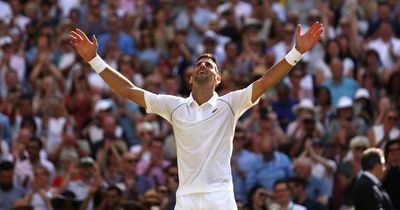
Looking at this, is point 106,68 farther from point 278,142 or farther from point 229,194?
point 278,142

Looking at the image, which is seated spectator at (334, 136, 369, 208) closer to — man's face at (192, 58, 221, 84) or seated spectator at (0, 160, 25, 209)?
seated spectator at (0, 160, 25, 209)

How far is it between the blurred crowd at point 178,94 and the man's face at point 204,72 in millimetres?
5194

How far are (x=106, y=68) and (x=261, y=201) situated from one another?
19.3 ft

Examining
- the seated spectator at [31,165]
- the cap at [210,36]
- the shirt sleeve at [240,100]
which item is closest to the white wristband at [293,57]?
the shirt sleeve at [240,100]

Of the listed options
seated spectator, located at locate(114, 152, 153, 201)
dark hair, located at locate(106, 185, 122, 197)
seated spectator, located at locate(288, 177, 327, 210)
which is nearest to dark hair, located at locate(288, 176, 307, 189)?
seated spectator, located at locate(288, 177, 327, 210)

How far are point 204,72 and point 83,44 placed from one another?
1097 millimetres

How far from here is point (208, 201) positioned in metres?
9.34

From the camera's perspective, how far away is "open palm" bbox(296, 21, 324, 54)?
9508 mm

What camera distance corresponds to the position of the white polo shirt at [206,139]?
9406mm

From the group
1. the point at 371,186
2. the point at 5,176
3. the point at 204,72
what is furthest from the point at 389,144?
the point at 204,72

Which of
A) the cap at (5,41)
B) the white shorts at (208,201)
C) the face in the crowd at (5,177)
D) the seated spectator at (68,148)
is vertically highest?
the cap at (5,41)

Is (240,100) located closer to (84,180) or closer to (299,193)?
(299,193)

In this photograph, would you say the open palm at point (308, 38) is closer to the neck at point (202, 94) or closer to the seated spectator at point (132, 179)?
the neck at point (202, 94)

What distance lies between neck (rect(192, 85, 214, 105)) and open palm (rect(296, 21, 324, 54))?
84cm
